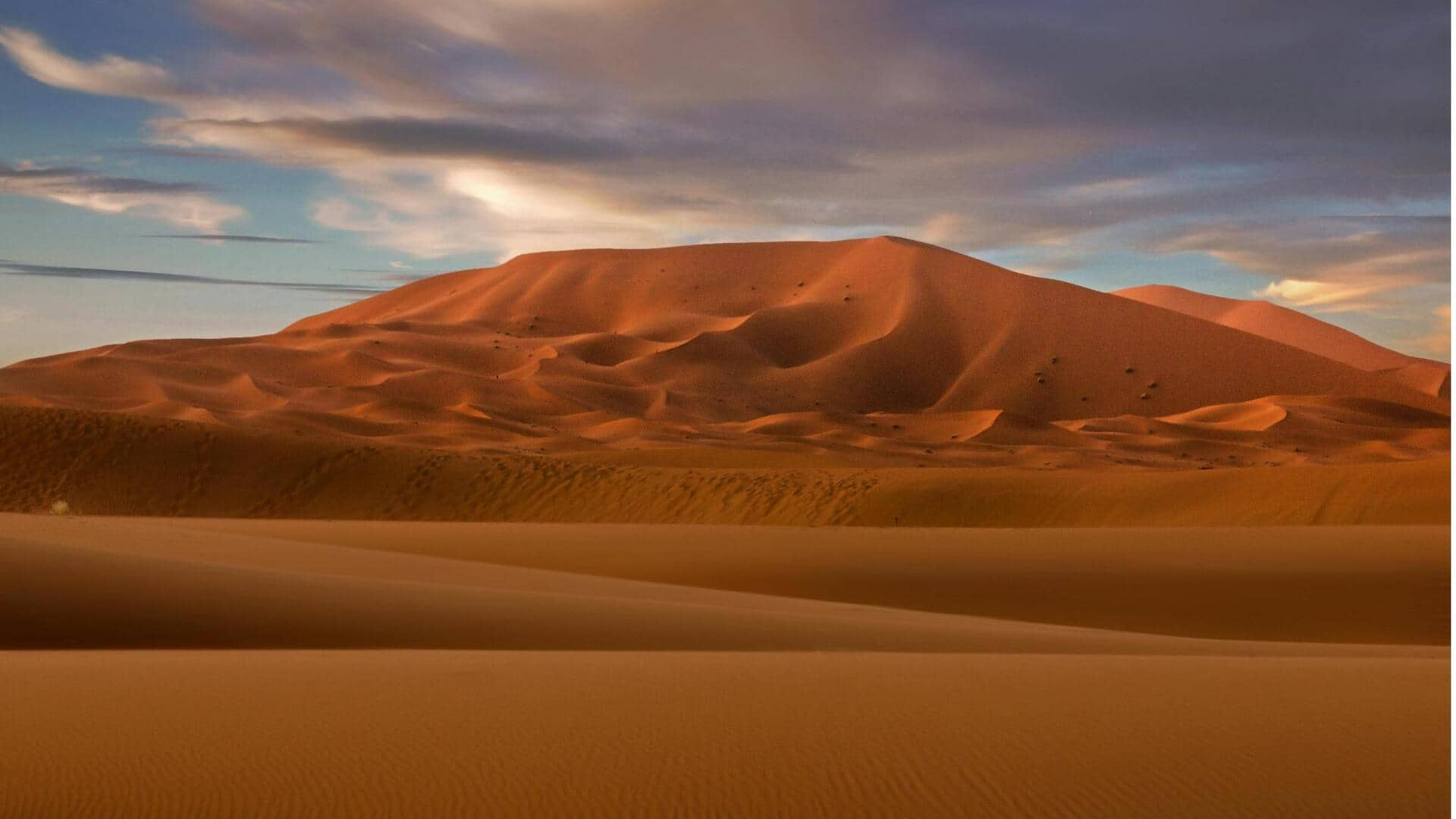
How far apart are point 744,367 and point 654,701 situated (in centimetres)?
9177

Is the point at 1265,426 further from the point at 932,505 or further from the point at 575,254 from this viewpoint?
the point at 575,254

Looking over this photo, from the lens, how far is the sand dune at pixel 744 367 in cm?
7194

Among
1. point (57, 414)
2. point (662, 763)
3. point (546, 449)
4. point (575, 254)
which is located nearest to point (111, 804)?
point (662, 763)

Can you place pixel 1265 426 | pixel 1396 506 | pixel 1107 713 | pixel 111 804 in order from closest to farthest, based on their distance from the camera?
pixel 111 804 → pixel 1107 713 → pixel 1396 506 → pixel 1265 426

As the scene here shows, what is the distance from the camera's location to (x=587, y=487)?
40156 mm

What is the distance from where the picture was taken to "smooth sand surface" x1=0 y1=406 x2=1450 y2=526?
3234 centimetres

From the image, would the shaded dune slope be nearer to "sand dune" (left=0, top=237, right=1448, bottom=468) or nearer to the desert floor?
the desert floor

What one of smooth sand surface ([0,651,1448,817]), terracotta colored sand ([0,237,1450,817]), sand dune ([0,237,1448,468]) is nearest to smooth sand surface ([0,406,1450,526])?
terracotta colored sand ([0,237,1450,817])

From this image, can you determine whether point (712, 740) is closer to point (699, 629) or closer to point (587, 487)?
→ point (699, 629)

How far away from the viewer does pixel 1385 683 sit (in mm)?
8414

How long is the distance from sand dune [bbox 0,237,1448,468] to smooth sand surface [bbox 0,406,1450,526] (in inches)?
→ 669

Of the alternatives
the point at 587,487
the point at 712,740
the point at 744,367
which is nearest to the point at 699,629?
the point at 712,740

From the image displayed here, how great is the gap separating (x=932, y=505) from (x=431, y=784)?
30.1m

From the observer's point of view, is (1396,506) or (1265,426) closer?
(1396,506)
